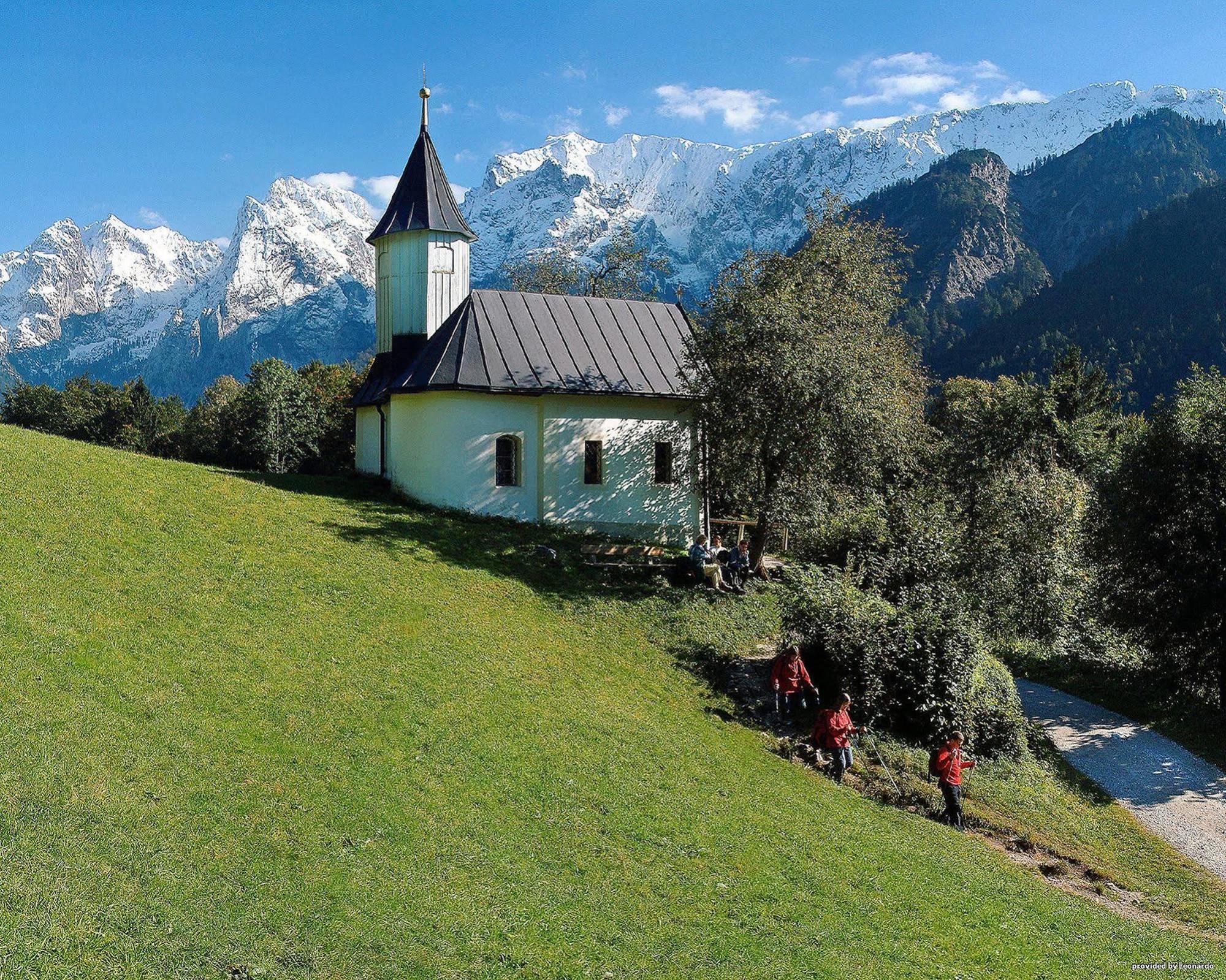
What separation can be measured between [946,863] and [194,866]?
38.1ft

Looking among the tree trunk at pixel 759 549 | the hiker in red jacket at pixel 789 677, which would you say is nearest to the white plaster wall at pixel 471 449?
the tree trunk at pixel 759 549

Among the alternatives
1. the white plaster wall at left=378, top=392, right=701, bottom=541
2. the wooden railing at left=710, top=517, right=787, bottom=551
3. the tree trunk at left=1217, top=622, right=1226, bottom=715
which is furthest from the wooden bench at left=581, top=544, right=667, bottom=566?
the tree trunk at left=1217, top=622, right=1226, bottom=715

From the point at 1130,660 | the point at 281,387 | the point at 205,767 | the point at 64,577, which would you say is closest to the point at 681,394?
the point at 1130,660

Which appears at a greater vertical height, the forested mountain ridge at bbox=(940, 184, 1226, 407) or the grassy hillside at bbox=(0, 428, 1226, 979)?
the forested mountain ridge at bbox=(940, 184, 1226, 407)

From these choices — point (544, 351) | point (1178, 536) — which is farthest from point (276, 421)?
point (1178, 536)

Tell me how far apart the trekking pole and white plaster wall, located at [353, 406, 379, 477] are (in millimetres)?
21857

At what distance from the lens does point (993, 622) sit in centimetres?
2703

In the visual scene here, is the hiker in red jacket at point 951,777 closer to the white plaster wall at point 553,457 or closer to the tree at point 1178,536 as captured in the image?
the tree at point 1178,536

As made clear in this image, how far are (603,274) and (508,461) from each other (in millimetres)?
30061

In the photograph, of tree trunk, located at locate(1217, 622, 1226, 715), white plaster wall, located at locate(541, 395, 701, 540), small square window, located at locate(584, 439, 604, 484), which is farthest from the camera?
small square window, located at locate(584, 439, 604, 484)

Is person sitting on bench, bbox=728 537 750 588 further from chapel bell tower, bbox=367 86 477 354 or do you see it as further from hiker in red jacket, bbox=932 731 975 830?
chapel bell tower, bbox=367 86 477 354

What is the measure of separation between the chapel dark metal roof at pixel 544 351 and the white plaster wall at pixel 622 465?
0.75m

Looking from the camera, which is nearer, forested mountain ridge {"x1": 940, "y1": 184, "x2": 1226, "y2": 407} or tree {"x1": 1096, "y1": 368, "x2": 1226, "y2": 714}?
tree {"x1": 1096, "y1": 368, "x2": 1226, "y2": 714}

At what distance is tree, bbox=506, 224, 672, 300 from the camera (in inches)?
2221
